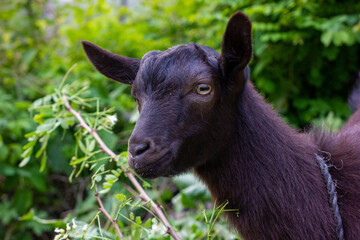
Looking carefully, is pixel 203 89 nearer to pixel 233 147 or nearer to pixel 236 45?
pixel 236 45

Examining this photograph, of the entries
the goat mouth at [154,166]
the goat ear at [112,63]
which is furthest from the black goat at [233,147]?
the goat ear at [112,63]

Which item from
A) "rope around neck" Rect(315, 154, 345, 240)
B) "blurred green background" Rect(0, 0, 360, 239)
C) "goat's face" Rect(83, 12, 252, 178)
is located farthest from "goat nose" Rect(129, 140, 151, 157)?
"blurred green background" Rect(0, 0, 360, 239)

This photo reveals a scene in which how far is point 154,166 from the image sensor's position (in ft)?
6.91

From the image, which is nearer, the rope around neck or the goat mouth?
the goat mouth

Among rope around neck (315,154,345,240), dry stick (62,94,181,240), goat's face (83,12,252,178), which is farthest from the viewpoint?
dry stick (62,94,181,240)

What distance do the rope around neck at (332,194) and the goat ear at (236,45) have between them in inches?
32.2

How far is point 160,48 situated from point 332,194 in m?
3.28

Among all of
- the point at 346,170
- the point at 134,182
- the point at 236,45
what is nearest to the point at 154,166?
the point at 134,182

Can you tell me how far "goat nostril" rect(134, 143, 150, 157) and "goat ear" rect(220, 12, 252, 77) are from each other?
600mm

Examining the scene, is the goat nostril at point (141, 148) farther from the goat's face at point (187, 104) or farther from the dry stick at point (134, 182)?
the dry stick at point (134, 182)

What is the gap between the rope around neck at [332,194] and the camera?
222 centimetres

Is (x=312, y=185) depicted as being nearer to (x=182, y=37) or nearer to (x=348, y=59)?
(x=348, y=59)

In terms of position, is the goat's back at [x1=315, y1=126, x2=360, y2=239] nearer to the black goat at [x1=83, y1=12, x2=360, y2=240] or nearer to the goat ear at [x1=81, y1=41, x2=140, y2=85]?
the black goat at [x1=83, y1=12, x2=360, y2=240]

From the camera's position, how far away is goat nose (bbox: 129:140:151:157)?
2.05m
